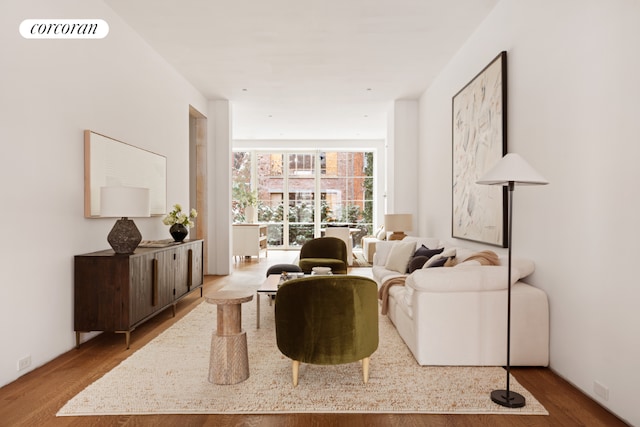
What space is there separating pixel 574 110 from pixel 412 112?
16.7ft

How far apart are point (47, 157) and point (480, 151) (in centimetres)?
405

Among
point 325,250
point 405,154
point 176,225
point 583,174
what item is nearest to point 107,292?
point 176,225

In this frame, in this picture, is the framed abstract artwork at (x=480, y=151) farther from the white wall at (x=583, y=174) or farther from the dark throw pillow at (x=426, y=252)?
the dark throw pillow at (x=426, y=252)

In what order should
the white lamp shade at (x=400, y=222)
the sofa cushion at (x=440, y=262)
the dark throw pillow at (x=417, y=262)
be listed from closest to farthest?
1. the sofa cushion at (x=440, y=262)
2. the dark throw pillow at (x=417, y=262)
3. the white lamp shade at (x=400, y=222)

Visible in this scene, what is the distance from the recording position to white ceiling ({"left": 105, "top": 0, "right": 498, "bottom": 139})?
4.18 metres

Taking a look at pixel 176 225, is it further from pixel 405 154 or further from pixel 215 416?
pixel 405 154

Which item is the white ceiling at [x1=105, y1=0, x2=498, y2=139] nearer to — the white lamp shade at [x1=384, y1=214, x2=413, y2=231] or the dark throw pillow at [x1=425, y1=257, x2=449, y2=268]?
the white lamp shade at [x1=384, y1=214, x2=413, y2=231]

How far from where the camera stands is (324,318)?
270 cm

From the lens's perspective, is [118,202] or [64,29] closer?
[64,29]

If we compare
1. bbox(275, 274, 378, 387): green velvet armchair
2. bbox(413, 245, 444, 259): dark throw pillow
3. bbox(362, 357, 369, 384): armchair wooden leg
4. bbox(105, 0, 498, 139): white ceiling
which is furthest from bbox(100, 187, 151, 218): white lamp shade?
bbox(413, 245, 444, 259): dark throw pillow

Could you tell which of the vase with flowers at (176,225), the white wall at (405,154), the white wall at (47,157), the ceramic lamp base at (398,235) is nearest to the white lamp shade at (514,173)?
the white wall at (47,157)

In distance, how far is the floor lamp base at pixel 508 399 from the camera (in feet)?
8.23

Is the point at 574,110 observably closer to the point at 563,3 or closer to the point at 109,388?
the point at 563,3

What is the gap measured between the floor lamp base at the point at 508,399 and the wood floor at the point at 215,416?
0.11 m
